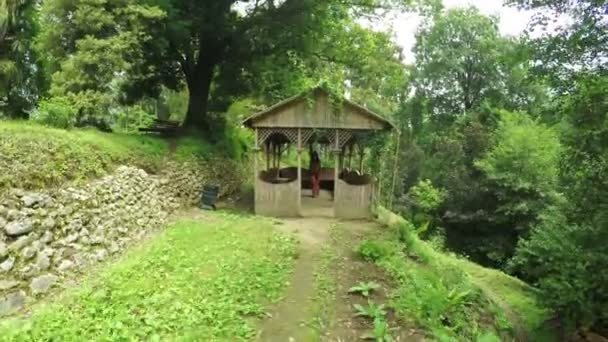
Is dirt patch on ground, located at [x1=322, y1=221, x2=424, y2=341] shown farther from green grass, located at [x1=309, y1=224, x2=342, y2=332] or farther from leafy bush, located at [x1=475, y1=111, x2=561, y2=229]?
leafy bush, located at [x1=475, y1=111, x2=561, y2=229]

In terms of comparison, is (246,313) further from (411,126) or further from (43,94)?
(411,126)

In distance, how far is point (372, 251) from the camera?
11047 millimetres

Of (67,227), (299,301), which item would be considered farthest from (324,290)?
(67,227)

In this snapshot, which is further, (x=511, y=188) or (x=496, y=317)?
(x=511, y=188)

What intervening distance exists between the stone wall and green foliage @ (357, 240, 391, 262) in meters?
5.01

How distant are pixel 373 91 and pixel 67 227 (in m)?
21.4

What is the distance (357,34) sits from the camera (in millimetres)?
19250

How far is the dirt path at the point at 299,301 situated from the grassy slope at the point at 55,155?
15.2ft

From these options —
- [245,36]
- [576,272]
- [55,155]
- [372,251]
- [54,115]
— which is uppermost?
[245,36]

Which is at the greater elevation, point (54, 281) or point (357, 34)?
point (357, 34)

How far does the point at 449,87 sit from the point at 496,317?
2965 cm

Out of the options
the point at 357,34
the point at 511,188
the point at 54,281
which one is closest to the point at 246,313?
the point at 54,281

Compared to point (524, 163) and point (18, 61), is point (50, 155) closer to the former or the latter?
point (18, 61)

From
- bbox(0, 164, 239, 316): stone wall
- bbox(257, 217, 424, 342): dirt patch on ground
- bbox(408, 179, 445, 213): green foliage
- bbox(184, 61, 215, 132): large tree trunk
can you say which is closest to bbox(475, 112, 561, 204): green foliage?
bbox(408, 179, 445, 213): green foliage
